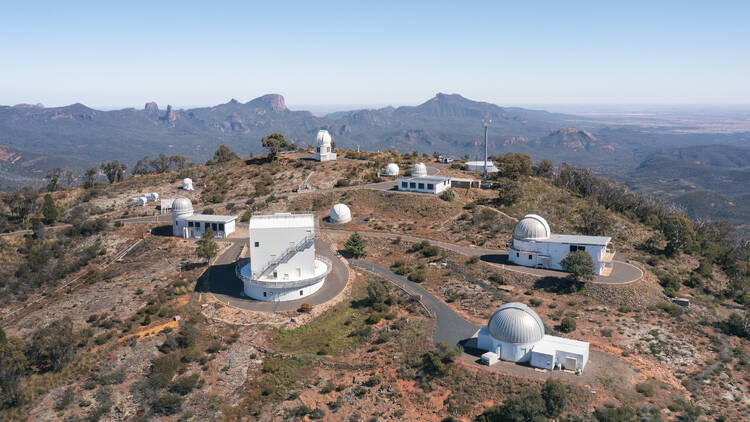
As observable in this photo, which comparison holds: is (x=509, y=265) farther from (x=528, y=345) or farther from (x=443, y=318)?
(x=528, y=345)

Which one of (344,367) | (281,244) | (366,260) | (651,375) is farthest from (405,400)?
(366,260)

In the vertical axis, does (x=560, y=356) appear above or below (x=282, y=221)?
below

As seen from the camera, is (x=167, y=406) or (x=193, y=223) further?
(x=193, y=223)

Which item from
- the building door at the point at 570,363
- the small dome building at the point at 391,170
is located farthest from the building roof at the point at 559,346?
the small dome building at the point at 391,170

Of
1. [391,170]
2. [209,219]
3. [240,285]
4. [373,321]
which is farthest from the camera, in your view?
[391,170]

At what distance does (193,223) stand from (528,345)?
193 feet

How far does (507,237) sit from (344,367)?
127ft

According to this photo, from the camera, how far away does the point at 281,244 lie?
58.6 meters

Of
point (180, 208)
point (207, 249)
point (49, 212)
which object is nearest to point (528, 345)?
point (207, 249)

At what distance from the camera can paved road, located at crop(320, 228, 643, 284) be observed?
190ft

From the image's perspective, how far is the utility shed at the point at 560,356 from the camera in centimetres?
4109

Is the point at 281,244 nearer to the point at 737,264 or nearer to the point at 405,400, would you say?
the point at 405,400

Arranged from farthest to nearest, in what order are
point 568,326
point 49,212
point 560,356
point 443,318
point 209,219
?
point 49,212
point 209,219
point 443,318
point 568,326
point 560,356

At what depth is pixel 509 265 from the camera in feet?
208
